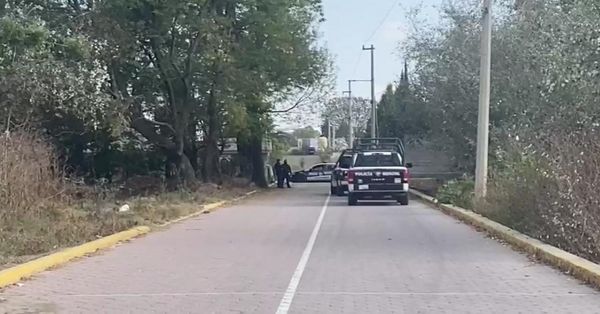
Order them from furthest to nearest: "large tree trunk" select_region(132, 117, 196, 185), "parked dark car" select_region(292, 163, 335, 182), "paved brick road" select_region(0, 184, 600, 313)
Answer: "parked dark car" select_region(292, 163, 335, 182)
"large tree trunk" select_region(132, 117, 196, 185)
"paved brick road" select_region(0, 184, 600, 313)

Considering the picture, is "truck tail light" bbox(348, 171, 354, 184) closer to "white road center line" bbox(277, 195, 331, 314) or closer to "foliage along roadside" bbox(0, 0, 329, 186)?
"foliage along roadside" bbox(0, 0, 329, 186)

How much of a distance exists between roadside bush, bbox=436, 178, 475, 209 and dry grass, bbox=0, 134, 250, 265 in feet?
32.5

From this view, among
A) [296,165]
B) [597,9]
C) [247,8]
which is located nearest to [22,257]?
[597,9]

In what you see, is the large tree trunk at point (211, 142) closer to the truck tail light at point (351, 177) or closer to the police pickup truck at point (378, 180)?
the truck tail light at point (351, 177)

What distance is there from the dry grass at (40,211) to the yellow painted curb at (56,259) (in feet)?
1.04

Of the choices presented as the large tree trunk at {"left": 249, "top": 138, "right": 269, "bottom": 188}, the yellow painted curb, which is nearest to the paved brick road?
the yellow painted curb

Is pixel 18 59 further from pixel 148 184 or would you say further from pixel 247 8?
pixel 148 184

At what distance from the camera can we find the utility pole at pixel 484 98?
25.2 metres

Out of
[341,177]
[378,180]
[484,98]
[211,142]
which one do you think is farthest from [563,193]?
[211,142]

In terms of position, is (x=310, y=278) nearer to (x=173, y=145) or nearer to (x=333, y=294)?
(x=333, y=294)

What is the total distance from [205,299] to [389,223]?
1275cm

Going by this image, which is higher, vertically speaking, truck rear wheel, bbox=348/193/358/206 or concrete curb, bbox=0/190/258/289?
concrete curb, bbox=0/190/258/289

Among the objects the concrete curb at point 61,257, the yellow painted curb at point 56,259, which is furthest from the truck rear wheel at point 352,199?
the yellow painted curb at point 56,259

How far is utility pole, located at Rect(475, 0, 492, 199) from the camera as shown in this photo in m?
25.2
